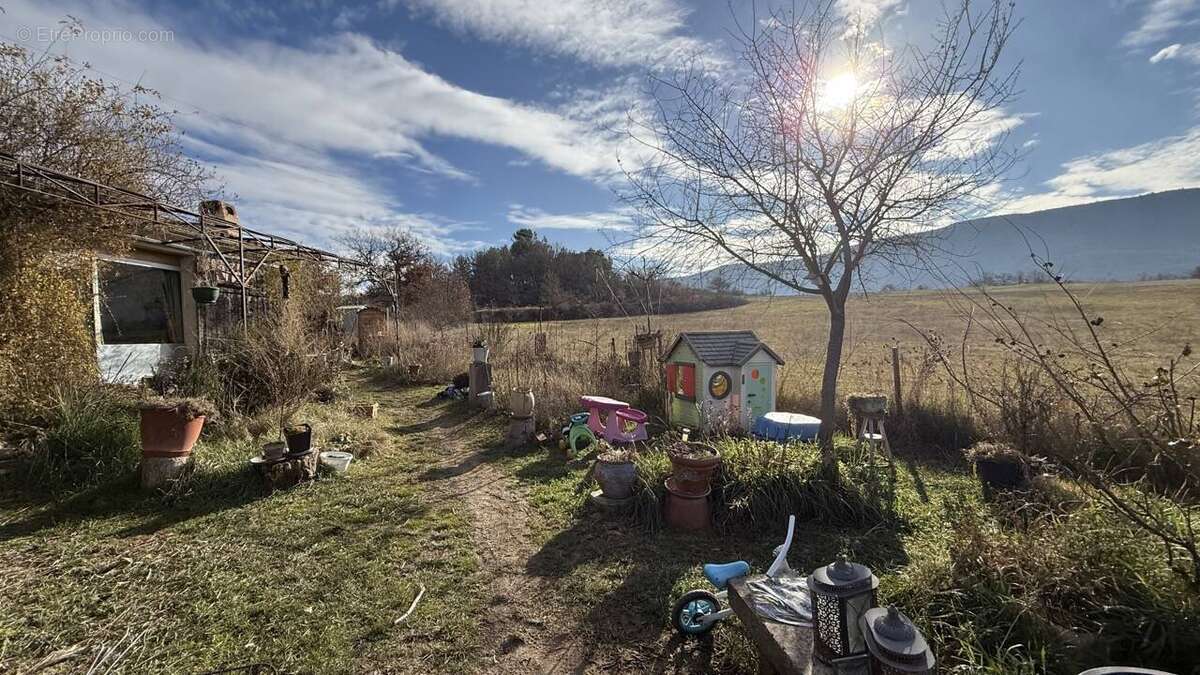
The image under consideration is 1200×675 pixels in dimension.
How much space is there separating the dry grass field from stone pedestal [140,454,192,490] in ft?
14.7

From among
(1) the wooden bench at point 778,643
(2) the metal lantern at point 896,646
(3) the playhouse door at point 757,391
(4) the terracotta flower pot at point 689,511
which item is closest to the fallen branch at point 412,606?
(1) the wooden bench at point 778,643

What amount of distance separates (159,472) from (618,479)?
420 centimetres

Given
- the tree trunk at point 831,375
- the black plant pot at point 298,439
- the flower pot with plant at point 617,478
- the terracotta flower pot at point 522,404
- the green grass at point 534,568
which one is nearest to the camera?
the green grass at point 534,568

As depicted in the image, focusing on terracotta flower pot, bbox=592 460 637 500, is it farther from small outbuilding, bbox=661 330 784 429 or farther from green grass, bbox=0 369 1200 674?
small outbuilding, bbox=661 330 784 429

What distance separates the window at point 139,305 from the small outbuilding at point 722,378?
26.3 feet

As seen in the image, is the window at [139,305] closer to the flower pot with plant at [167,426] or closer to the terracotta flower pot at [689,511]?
the flower pot with plant at [167,426]

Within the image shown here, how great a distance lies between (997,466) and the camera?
15.3ft

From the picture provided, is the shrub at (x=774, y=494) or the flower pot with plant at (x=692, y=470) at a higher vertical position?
the flower pot with plant at (x=692, y=470)

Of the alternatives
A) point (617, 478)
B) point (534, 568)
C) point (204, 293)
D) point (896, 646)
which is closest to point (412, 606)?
point (534, 568)

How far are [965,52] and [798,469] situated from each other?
3370mm

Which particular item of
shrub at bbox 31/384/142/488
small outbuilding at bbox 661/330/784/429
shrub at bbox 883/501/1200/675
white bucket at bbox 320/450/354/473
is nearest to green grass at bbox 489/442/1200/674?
shrub at bbox 883/501/1200/675

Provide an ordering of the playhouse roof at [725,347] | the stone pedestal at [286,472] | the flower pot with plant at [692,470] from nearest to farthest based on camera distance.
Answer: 1. the flower pot with plant at [692,470]
2. the stone pedestal at [286,472]
3. the playhouse roof at [725,347]

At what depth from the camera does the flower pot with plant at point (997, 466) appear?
14.9ft

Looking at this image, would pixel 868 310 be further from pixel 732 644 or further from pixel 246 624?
pixel 246 624
